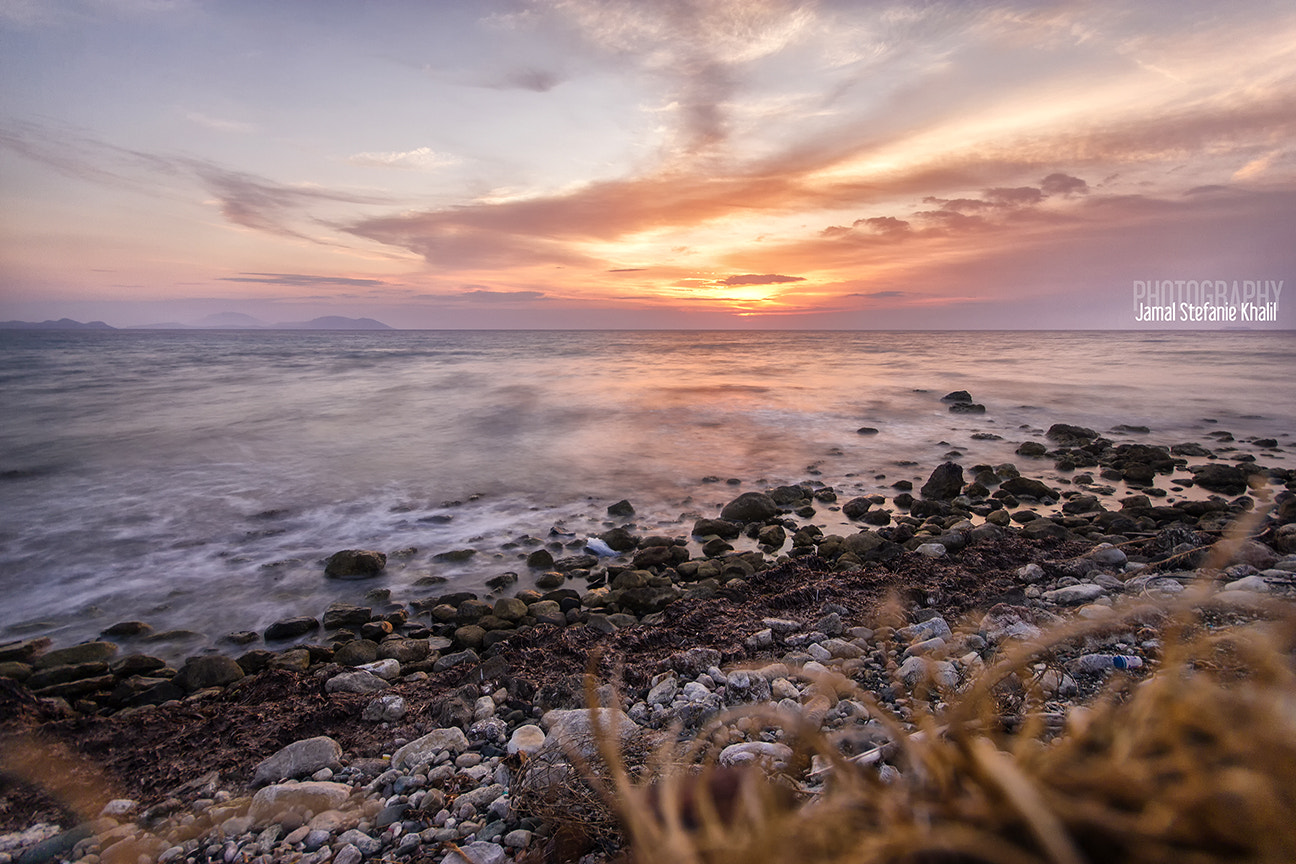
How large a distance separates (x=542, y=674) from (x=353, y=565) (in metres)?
4.15

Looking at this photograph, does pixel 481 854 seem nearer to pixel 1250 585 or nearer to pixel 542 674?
pixel 542 674

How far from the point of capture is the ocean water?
296 inches

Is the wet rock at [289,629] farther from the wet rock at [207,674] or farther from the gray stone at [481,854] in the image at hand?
the gray stone at [481,854]

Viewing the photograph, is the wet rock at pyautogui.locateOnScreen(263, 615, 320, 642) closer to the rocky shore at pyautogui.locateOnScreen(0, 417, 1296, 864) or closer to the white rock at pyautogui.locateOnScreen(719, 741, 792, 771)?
the rocky shore at pyautogui.locateOnScreen(0, 417, 1296, 864)

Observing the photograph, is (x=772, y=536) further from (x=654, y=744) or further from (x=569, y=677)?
(x=654, y=744)

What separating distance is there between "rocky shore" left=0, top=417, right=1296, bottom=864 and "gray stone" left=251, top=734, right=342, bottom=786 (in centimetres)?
1

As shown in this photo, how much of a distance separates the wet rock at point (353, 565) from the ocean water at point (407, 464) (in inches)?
7.5

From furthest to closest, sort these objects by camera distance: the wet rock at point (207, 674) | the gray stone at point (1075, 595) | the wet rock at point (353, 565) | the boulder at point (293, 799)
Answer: the wet rock at point (353, 565) < the wet rock at point (207, 674) < the gray stone at point (1075, 595) < the boulder at point (293, 799)

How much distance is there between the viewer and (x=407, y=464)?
13484 millimetres

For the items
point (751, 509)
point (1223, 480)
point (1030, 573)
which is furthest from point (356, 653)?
point (1223, 480)

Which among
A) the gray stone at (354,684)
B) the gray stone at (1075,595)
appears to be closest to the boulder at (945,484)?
the gray stone at (1075,595)

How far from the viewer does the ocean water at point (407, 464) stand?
752 cm

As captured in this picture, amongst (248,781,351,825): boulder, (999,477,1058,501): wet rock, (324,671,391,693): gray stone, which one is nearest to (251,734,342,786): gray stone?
(248,781,351,825): boulder

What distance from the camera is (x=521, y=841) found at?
2.35 meters
